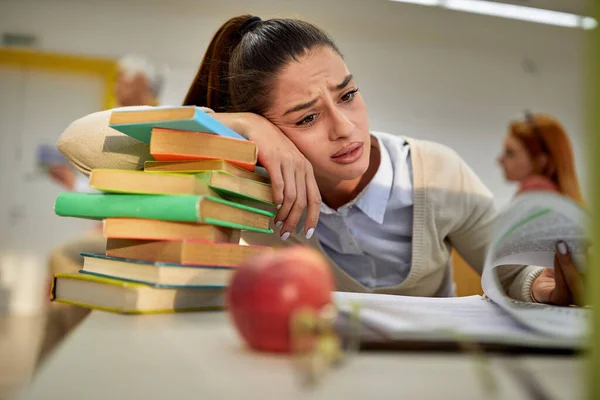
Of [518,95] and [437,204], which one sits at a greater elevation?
[518,95]

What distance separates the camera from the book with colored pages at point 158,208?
0.61 metres

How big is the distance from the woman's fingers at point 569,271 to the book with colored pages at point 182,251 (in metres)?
0.37

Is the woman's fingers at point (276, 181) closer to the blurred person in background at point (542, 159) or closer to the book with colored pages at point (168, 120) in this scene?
the book with colored pages at point (168, 120)

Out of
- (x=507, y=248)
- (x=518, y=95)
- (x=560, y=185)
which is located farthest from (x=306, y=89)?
(x=518, y=95)

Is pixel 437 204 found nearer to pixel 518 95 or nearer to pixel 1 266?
pixel 1 266

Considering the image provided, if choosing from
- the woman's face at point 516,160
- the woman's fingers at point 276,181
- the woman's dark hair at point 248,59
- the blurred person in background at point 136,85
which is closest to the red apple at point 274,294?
the woman's fingers at point 276,181

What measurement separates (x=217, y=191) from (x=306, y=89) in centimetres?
47

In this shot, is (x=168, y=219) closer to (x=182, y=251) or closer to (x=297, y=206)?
(x=182, y=251)

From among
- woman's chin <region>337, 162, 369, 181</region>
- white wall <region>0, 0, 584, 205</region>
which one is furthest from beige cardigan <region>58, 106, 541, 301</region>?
white wall <region>0, 0, 584, 205</region>

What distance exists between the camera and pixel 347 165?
43.2 inches

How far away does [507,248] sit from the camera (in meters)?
0.70

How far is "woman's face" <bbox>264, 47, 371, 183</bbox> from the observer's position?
108 centimetres

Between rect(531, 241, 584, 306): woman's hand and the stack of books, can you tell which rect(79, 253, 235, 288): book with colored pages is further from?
rect(531, 241, 584, 306): woman's hand

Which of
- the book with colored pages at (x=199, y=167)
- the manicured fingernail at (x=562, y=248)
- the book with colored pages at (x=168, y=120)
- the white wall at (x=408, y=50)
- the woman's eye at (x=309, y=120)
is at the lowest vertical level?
the manicured fingernail at (x=562, y=248)
